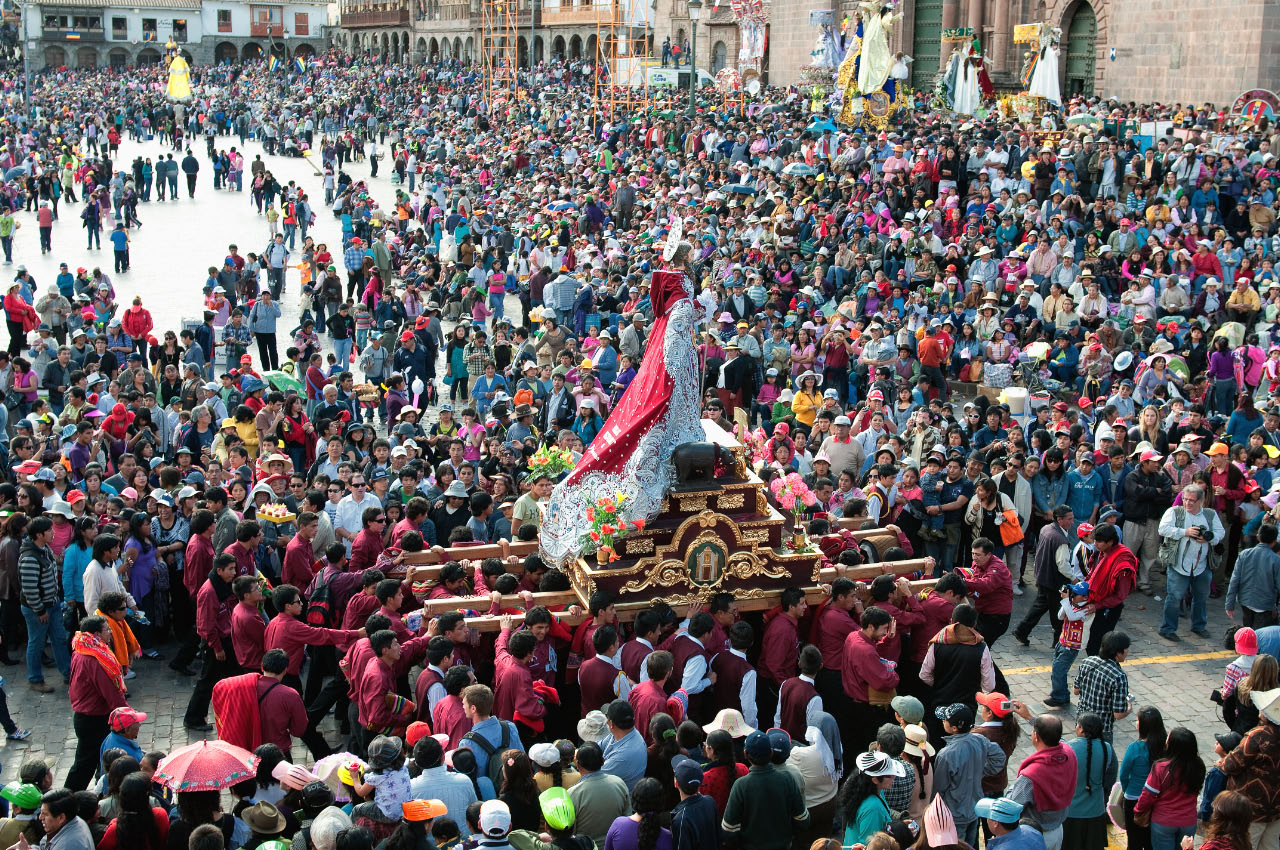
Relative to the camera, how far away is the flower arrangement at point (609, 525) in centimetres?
854

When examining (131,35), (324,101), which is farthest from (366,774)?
(131,35)

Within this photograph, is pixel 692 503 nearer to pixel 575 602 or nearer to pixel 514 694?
pixel 575 602

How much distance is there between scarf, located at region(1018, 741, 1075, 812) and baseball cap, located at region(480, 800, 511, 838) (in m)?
2.87

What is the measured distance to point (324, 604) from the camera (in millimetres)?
9109

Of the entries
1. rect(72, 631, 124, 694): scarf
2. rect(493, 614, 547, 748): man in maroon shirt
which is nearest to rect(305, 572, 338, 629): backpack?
rect(72, 631, 124, 694): scarf

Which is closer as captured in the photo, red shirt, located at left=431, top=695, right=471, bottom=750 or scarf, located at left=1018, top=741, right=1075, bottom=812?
scarf, located at left=1018, top=741, right=1075, bottom=812

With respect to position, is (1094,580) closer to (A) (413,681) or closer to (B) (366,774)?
(A) (413,681)

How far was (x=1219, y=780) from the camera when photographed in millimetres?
7223

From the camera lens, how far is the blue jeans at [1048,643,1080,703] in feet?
31.4

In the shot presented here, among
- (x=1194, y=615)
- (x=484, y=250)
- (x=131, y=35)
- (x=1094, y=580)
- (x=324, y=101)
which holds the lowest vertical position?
(x=1194, y=615)

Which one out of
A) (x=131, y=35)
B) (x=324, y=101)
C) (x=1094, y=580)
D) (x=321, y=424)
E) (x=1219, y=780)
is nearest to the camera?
(x=1219, y=780)

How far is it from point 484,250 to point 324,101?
3118 cm

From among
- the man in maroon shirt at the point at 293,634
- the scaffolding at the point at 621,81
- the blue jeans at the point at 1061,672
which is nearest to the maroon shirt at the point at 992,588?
the blue jeans at the point at 1061,672

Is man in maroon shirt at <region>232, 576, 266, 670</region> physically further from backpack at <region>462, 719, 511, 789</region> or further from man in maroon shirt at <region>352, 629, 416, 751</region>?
backpack at <region>462, 719, 511, 789</region>
